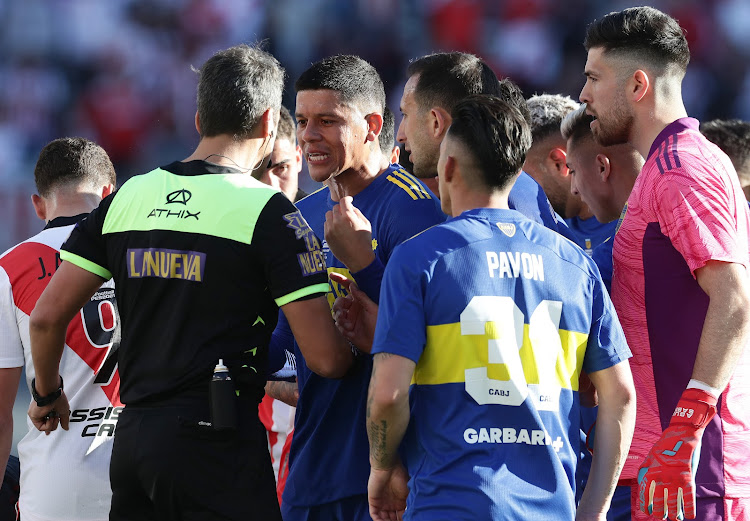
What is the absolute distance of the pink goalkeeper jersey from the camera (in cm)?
278

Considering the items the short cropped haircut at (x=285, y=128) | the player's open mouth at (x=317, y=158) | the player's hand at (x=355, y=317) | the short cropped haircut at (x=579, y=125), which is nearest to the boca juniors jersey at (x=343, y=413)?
the player's hand at (x=355, y=317)

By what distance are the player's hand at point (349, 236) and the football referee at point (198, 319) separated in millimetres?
128

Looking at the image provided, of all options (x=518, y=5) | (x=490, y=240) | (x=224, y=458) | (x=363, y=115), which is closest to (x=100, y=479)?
(x=224, y=458)

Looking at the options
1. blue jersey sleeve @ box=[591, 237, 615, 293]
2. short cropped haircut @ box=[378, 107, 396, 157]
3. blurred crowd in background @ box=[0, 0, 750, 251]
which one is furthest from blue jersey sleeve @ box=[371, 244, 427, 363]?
blurred crowd in background @ box=[0, 0, 750, 251]

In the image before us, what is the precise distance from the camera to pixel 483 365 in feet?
7.98

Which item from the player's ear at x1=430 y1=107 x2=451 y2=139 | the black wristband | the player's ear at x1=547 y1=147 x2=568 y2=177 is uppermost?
the player's ear at x1=430 y1=107 x2=451 y2=139

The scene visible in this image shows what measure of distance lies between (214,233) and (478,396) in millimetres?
975

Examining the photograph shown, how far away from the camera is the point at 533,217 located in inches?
134

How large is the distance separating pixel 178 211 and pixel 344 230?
1.81 ft

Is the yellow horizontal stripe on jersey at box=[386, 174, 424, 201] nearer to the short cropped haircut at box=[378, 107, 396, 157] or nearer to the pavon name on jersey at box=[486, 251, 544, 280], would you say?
the pavon name on jersey at box=[486, 251, 544, 280]

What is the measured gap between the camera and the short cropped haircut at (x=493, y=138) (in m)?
2.60

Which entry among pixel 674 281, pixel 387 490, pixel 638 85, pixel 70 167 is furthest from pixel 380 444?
pixel 70 167

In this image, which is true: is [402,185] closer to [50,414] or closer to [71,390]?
[50,414]

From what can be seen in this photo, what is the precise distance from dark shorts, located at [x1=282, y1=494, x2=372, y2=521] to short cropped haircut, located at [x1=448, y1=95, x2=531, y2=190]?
136 centimetres
